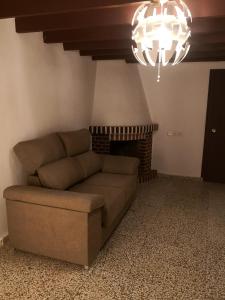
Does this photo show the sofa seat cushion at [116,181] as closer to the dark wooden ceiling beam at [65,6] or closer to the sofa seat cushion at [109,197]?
the sofa seat cushion at [109,197]

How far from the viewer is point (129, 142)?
490cm

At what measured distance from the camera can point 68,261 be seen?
7.20ft

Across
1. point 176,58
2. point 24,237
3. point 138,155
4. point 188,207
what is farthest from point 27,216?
point 138,155

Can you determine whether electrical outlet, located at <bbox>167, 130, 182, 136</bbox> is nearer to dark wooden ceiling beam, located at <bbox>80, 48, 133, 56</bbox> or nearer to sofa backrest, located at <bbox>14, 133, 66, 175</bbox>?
dark wooden ceiling beam, located at <bbox>80, 48, 133, 56</bbox>

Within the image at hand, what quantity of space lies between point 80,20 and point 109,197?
1.73 metres

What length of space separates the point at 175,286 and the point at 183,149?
310cm

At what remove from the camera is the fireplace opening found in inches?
189

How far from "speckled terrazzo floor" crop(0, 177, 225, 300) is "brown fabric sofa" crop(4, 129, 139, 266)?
0.13 metres

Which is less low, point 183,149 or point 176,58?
point 176,58

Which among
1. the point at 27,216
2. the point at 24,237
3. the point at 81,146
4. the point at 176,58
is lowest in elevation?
the point at 24,237

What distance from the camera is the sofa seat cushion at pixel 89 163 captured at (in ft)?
10.5

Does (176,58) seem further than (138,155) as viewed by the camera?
No

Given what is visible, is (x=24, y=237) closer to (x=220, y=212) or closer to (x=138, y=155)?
(x=220, y=212)

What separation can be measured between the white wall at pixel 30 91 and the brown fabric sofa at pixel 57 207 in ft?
0.74
